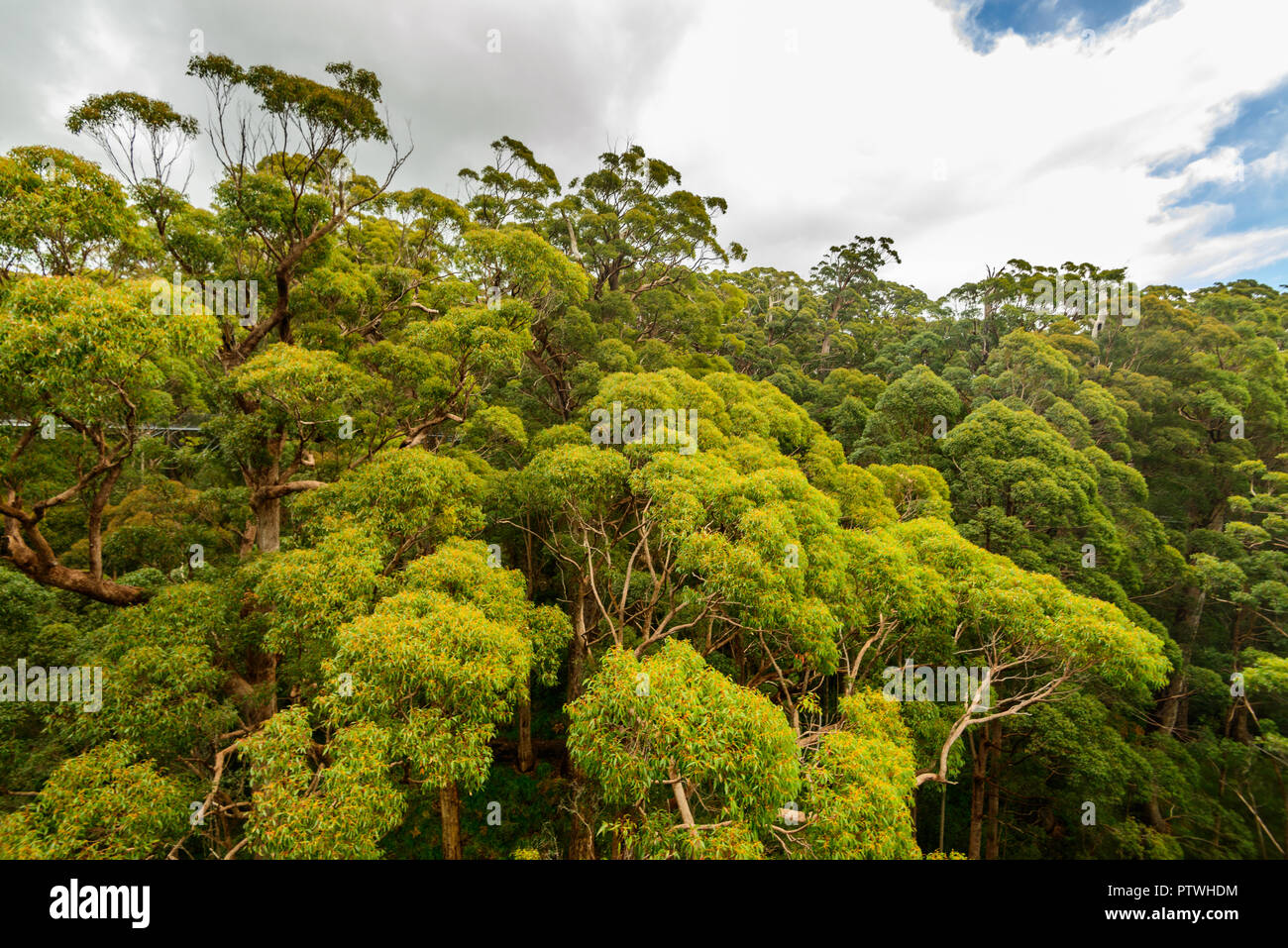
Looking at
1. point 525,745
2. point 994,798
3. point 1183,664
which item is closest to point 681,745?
point 525,745

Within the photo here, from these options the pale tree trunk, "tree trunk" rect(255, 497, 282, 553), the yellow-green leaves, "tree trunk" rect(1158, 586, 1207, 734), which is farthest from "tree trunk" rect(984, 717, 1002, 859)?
"tree trunk" rect(255, 497, 282, 553)

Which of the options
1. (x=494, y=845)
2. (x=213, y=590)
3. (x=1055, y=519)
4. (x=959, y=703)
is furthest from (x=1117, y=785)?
(x=213, y=590)

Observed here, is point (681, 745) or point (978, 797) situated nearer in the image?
point (681, 745)

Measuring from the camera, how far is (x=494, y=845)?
38.4ft

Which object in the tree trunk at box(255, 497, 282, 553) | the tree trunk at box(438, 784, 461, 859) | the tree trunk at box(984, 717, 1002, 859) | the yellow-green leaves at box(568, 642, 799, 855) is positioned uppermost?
A: the tree trunk at box(255, 497, 282, 553)

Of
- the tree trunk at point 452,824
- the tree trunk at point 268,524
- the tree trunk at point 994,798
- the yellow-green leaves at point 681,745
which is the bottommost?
the tree trunk at point 994,798

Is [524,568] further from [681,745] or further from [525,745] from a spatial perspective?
[681,745]

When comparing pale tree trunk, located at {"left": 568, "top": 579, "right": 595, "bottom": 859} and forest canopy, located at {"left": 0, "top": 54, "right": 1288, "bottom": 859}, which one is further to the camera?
pale tree trunk, located at {"left": 568, "top": 579, "right": 595, "bottom": 859}

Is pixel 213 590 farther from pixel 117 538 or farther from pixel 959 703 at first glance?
pixel 959 703

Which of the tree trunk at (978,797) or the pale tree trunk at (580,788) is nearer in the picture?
the pale tree trunk at (580,788)

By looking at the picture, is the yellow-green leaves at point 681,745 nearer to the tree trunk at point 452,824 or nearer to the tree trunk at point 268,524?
the tree trunk at point 452,824

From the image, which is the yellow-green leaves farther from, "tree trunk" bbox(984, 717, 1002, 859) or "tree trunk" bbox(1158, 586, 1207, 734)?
"tree trunk" bbox(1158, 586, 1207, 734)

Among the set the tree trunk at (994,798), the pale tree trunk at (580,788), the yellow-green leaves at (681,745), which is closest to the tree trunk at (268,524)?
the pale tree trunk at (580,788)

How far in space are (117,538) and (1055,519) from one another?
23937mm
